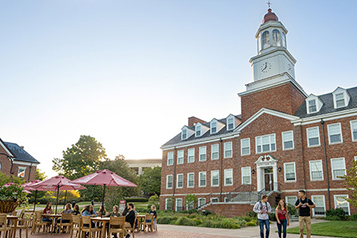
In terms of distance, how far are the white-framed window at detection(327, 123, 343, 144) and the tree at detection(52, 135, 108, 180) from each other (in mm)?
34839

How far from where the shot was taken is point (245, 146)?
94.8 feet

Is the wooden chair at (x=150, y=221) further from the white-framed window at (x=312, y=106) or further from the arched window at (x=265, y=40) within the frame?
the arched window at (x=265, y=40)

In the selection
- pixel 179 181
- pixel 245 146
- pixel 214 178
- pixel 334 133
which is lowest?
pixel 179 181

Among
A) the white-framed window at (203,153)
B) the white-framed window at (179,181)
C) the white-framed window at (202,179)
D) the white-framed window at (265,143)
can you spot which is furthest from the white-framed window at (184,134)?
the white-framed window at (265,143)

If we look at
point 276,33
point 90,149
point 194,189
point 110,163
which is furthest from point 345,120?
point 90,149

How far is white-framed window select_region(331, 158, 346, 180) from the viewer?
2260 cm

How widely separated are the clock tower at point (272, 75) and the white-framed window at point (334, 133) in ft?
12.1

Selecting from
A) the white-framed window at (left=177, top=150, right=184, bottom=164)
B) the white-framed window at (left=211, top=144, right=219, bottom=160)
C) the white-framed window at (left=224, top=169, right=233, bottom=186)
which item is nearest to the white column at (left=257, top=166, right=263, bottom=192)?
the white-framed window at (left=224, top=169, right=233, bottom=186)

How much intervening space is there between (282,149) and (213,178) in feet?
27.2

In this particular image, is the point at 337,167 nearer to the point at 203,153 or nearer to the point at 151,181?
the point at 203,153

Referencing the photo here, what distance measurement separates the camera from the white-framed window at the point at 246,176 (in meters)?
27.6

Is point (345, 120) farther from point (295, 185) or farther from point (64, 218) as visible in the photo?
point (64, 218)

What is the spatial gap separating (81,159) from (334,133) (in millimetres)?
38392

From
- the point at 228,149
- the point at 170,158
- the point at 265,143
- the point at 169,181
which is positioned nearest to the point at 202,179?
the point at 228,149
